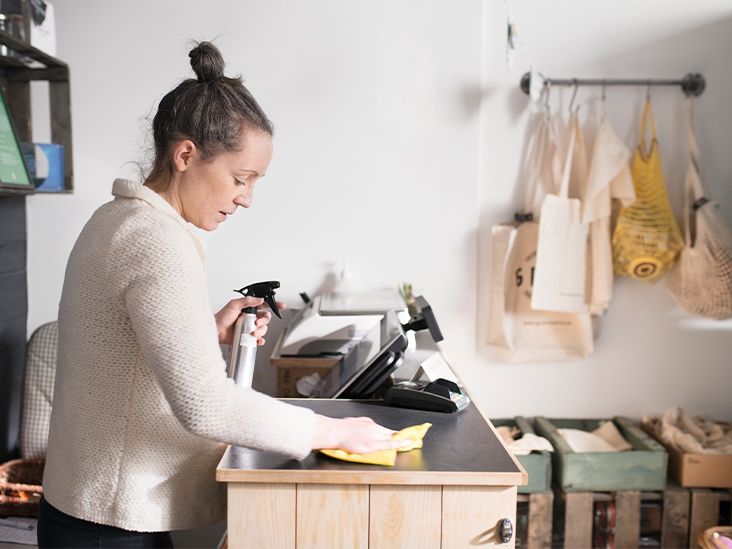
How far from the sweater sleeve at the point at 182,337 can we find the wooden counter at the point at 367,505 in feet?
0.44

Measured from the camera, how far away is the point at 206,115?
1233 millimetres

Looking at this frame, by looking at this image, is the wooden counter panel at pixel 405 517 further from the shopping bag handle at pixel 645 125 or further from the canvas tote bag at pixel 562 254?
the shopping bag handle at pixel 645 125

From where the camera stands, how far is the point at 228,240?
259 cm

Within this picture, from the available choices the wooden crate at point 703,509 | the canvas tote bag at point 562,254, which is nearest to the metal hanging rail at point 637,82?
the canvas tote bag at point 562,254

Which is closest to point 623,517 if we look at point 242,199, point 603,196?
point 603,196

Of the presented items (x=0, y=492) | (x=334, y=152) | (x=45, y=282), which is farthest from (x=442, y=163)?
(x=0, y=492)

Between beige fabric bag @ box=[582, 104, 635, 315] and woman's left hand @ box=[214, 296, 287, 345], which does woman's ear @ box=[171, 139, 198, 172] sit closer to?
woman's left hand @ box=[214, 296, 287, 345]

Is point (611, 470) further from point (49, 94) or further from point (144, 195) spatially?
point (49, 94)

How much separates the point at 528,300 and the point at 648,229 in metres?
0.47

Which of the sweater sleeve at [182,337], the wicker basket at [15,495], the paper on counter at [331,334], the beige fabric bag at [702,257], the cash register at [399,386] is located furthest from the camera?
the beige fabric bag at [702,257]

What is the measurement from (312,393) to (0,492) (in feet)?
3.38

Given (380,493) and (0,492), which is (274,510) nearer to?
(380,493)

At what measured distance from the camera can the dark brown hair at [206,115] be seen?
1.24 meters

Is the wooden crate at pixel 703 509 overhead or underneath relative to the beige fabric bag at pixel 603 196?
underneath
